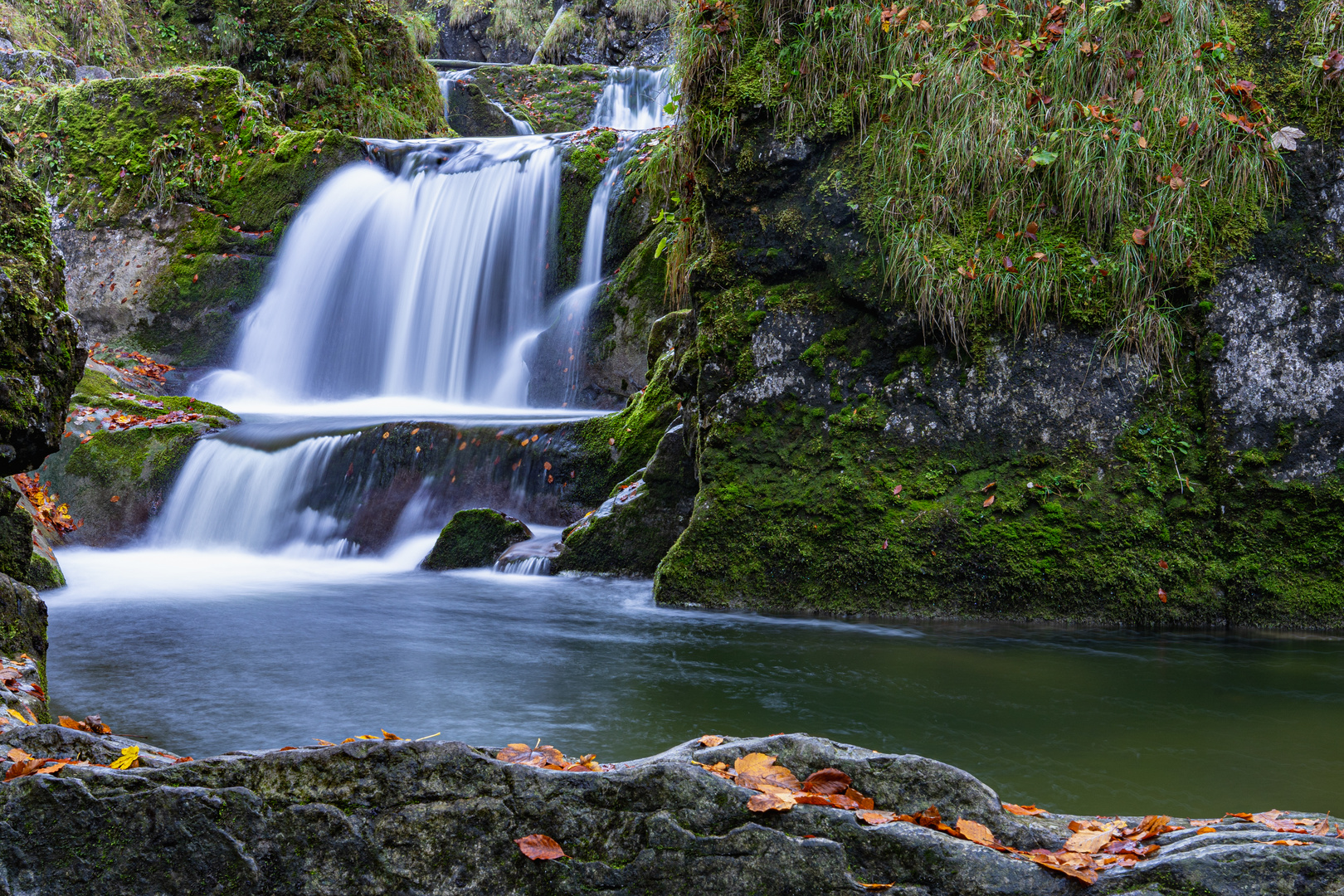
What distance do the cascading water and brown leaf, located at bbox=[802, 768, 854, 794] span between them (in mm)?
8174

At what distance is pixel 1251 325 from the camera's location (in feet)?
15.3

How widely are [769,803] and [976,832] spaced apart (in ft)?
1.22

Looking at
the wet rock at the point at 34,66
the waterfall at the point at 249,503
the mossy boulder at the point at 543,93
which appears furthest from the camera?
the mossy boulder at the point at 543,93

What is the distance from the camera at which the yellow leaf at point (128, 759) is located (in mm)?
1563

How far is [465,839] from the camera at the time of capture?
1388 millimetres

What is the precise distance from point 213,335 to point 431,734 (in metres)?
9.68

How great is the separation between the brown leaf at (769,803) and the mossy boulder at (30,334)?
2.50m

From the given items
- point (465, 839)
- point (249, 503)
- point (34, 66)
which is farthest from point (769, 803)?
point (34, 66)

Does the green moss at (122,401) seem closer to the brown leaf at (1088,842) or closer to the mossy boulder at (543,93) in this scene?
the brown leaf at (1088,842)

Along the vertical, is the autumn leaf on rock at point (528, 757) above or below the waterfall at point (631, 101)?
below

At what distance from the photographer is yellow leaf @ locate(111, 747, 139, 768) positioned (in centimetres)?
156

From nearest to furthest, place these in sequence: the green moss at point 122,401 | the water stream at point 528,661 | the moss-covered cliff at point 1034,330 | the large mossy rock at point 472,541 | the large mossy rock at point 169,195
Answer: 1. the water stream at point 528,661
2. the moss-covered cliff at point 1034,330
3. the large mossy rock at point 472,541
4. the green moss at point 122,401
5. the large mossy rock at point 169,195

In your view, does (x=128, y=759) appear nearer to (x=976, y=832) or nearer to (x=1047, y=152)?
(x=976, y=832)

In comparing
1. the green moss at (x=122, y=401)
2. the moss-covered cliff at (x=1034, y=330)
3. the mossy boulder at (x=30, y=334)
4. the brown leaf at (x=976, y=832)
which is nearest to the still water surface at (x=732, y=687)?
the moss-covered cliff at (x=1034, y=330)
